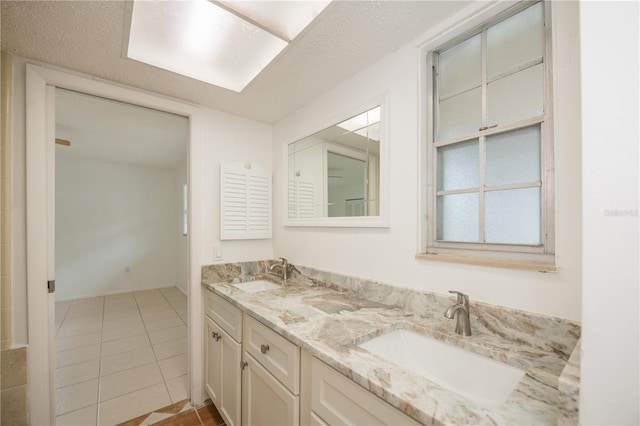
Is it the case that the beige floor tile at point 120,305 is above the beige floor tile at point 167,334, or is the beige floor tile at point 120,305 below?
below

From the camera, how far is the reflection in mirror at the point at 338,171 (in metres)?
1.56

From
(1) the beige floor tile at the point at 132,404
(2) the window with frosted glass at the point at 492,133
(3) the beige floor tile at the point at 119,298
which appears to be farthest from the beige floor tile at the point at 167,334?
(2) the window with frosted glass at the point at 492,133

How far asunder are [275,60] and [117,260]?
4947 mm

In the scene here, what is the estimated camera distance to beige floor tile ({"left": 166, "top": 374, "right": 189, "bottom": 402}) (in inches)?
76.7

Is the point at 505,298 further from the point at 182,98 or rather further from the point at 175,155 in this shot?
the point at 175,155

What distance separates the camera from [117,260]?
468 centimetres

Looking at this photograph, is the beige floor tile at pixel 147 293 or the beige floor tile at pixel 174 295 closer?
the beige floor tile at pixel 174 295

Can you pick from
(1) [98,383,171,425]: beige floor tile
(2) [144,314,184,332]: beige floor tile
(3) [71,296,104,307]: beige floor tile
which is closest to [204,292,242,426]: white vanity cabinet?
(1) [98,383,171,425]: beige floor tile

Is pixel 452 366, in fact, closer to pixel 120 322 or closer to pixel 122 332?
pixel 122 332

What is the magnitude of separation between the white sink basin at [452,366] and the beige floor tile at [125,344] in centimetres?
274

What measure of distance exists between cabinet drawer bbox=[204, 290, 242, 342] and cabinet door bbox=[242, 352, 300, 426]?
154 mm

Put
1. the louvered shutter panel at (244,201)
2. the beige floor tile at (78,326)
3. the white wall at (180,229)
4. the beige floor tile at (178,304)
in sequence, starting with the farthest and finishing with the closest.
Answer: the white wall at (180,229) → the beige floor tile at (178,304) → the beige floor tile at (78,326) → the louvered shutter panel at (244,201)

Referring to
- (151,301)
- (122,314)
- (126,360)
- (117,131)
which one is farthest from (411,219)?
(151,301)

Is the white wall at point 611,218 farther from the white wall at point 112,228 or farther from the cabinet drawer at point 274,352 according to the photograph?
the white wall at point 112,228
